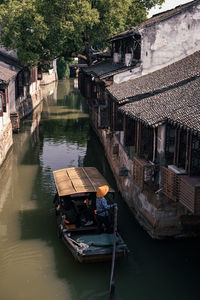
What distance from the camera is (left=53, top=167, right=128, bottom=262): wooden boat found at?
12.4m

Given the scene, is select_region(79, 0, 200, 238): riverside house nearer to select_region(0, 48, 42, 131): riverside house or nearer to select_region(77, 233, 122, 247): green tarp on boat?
select_region(77, 233, 122, 247): green tarp on boat

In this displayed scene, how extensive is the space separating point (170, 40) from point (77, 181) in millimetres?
10914

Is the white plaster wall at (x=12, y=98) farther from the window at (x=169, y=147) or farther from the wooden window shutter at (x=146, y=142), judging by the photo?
the window at (x=169, y=147)

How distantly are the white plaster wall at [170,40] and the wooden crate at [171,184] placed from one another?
35.0ft

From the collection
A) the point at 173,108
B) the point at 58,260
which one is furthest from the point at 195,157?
the point at 58,260

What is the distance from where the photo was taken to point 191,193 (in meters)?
11.2

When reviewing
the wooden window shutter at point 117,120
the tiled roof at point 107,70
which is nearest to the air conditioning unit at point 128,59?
the tiled roof at point 107,70

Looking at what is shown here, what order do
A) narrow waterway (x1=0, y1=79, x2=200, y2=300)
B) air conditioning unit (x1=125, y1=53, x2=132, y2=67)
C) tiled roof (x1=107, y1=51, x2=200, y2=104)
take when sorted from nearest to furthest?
narrow waterway (x1=0, y1=79, x2=200, y2=300) → tiled roof (x1=107, y1=51, x2=200, y2=104) → air conditioning unit (x1=125, y1=53, x2=132, y2=67)

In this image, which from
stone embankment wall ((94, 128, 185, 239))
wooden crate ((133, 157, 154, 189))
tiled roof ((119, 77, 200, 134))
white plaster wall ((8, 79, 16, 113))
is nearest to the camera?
tiled roof ((119, 77, 200, 134))

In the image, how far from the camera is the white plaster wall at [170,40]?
21.4 m

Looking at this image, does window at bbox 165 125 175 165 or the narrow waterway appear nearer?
the narrow waterway

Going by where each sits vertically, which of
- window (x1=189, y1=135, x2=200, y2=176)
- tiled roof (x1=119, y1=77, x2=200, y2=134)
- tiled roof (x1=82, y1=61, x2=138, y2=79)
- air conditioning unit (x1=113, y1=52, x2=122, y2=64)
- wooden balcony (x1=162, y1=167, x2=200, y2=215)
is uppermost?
air conditioning unit (x1=113, y1=52, x2=122, y2=64)

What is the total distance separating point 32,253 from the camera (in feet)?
45.6

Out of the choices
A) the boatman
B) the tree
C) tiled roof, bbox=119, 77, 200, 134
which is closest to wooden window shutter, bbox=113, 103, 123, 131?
tiled roof, bbox=119, 77, 200, 134
